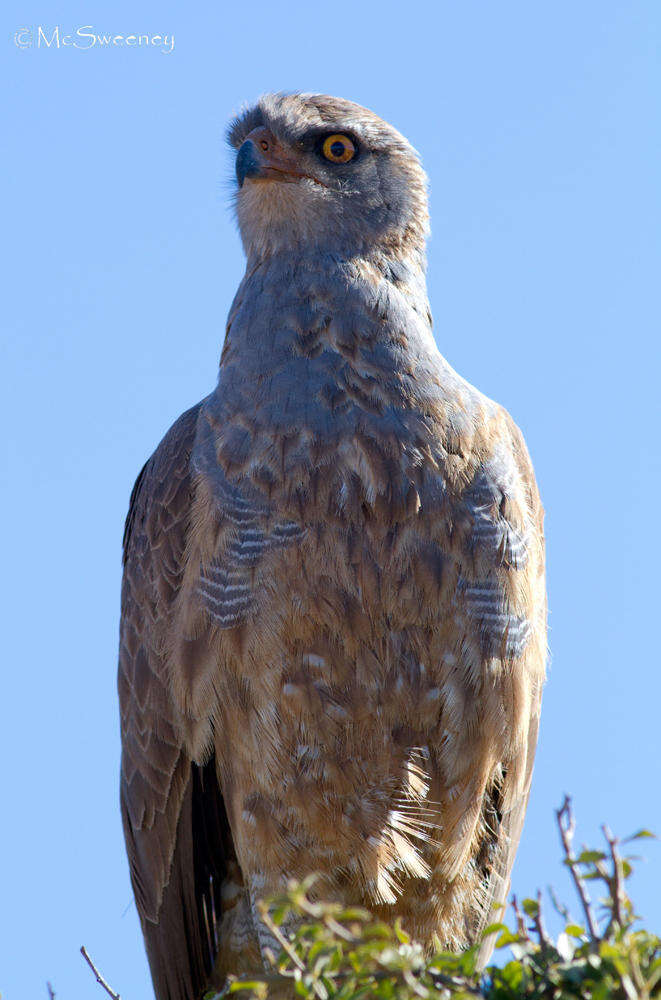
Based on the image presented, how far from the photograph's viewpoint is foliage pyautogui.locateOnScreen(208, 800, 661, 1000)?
224 centimetres

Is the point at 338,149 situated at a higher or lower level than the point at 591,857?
higher

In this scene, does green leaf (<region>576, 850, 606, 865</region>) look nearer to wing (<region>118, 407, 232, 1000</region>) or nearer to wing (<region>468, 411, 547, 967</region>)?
wing (<region>468, 411, 547, 967</region>)

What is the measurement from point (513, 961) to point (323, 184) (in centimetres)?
412

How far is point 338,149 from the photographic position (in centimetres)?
578

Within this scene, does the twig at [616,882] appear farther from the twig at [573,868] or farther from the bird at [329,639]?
the bird at [329,639]

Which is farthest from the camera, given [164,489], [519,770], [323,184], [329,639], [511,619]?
[323,184]

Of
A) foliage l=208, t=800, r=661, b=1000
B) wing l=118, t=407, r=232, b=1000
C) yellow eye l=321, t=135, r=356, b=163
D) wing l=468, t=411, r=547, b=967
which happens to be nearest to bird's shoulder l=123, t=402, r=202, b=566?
wing l=118, t=407, r=232, b=1000

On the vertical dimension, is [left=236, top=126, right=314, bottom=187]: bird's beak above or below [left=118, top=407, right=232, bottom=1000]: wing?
above

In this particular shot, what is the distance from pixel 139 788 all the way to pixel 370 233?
2.87 metres

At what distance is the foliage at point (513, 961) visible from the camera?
224 cm

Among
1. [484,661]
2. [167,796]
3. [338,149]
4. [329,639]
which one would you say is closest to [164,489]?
[329,639]

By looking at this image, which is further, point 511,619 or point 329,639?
point 511,619

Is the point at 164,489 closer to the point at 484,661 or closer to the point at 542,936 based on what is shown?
the point at 484,661

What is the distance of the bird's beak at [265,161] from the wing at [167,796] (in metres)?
1.46
